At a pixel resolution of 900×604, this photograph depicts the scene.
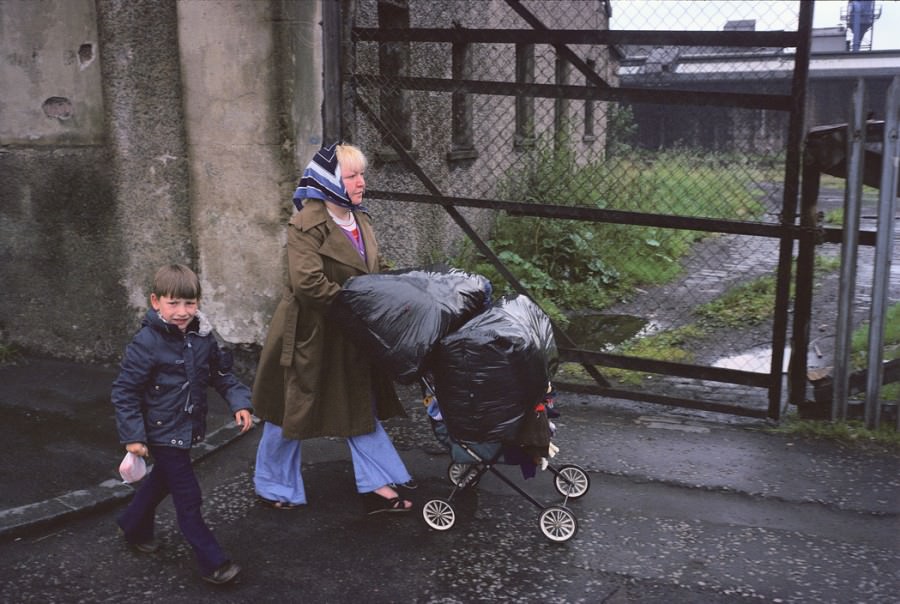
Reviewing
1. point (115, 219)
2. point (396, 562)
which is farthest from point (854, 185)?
point (115, 219)

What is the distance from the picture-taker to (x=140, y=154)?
19.6ft

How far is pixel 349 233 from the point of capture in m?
4.11

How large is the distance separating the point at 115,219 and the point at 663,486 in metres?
4.03

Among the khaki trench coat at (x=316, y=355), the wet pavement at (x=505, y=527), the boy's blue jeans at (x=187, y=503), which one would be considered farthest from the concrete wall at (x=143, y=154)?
the boy's blue jeans at (x=187, y=503)

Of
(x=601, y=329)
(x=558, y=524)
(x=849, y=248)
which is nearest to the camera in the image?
(x=558, y=524)

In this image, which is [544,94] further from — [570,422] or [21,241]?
[21,241]

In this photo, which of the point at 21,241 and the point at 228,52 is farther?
the point at 21,241

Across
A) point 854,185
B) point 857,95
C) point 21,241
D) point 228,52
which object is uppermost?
point 228,52

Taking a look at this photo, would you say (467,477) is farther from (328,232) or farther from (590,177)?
(590,177)

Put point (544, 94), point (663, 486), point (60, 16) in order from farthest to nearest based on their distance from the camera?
point (60, 16) → point (544, 94) → point (663, 486)

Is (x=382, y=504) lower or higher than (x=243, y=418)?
lower

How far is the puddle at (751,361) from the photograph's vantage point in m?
6.68

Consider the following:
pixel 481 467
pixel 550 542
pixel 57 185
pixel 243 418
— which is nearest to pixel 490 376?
pixel 481 467

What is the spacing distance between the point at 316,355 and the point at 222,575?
3.41ft
